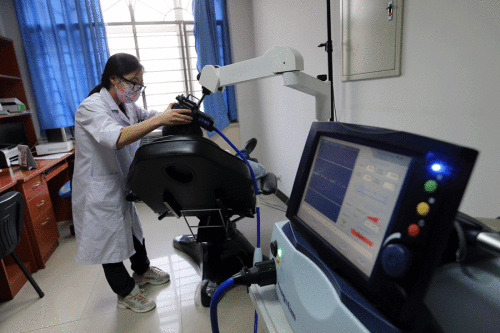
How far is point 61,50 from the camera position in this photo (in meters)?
3.18

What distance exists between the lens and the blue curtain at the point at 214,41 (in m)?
3.40

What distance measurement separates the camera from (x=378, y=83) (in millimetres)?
1527

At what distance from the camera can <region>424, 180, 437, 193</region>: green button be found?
301 millimetres

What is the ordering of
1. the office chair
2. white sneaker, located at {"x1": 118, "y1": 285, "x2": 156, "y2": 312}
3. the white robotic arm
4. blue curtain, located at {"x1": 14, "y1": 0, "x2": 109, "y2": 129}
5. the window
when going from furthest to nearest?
the window → blue curtain, located at {"x1": 14, "y1": 0, "x2": 109, "y2": 129} → white sneaker, located at {"x1": 118, "y1": 285, "x2": 156, "y2": 312} → the office chair → the white robotic arm

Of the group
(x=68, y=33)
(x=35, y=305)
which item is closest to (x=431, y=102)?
(x=35, y=305)

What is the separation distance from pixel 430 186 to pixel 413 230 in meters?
0.05

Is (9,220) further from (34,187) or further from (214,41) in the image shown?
(214,41)

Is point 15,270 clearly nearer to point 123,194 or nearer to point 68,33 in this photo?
point 123,194

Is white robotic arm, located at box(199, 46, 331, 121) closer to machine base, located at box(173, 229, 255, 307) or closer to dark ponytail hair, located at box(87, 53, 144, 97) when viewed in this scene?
dark ponytail hair, located at box(87, 53, 144, 97)

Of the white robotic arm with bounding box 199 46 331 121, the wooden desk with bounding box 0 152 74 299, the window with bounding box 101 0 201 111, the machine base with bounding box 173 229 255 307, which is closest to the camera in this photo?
the white robotic arm with bounding box 199 46 331 121

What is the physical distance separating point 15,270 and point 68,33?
2567mm

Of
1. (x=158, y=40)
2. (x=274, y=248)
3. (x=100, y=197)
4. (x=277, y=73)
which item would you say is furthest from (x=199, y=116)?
(x=158, y=40)

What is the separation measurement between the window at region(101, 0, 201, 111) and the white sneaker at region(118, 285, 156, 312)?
9.20 ft

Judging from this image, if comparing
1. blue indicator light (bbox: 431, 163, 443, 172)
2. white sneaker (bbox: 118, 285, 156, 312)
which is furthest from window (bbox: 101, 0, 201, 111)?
blue indicator light (bbox: 431, 163, 443, 172)
